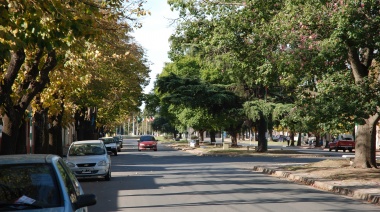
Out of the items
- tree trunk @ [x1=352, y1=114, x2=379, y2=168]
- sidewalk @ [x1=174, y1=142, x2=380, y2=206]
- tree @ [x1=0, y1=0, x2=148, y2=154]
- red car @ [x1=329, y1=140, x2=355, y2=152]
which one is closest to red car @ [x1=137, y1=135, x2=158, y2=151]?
red car @ [x1=329, y1=140, x2=355, y2=152]

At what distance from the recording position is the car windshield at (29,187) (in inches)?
272

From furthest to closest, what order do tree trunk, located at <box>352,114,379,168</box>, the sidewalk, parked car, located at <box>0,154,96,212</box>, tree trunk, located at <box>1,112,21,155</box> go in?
tree trunk, located at <box>352,114,379,168</box> → tree trunk, located at <box>1,112,21,155</box> → the sidewalk → parked car, located at <box>0,154,96,212</box>

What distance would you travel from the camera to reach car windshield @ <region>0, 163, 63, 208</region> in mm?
6914

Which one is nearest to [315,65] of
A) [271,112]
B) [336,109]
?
[336,109]

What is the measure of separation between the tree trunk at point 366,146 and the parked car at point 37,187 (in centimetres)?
1981

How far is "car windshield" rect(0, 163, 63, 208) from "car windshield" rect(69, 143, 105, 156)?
57.1ft

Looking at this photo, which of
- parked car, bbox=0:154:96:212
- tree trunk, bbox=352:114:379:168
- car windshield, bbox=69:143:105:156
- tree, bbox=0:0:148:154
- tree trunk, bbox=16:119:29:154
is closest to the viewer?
parked car, bbox=0:154:96:212

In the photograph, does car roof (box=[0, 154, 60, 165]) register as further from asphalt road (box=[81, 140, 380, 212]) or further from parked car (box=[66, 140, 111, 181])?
parked car (box=[66, 140, 111, 181])

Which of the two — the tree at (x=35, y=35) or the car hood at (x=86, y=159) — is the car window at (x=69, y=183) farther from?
the car hood at (x=86, y=159)

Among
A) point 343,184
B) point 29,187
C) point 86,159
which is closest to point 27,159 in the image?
point 29,187

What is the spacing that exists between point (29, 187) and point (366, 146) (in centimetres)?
2051

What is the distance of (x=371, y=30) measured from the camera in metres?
20.5

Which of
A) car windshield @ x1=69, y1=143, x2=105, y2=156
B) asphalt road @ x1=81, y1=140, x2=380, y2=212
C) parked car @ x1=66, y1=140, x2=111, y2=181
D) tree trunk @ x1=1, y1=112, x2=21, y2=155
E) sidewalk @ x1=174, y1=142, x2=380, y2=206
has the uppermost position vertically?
tree trunk @ x1=1, y1=112, x2=21, y2=155

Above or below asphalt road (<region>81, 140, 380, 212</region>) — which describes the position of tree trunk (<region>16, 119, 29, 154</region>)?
above
